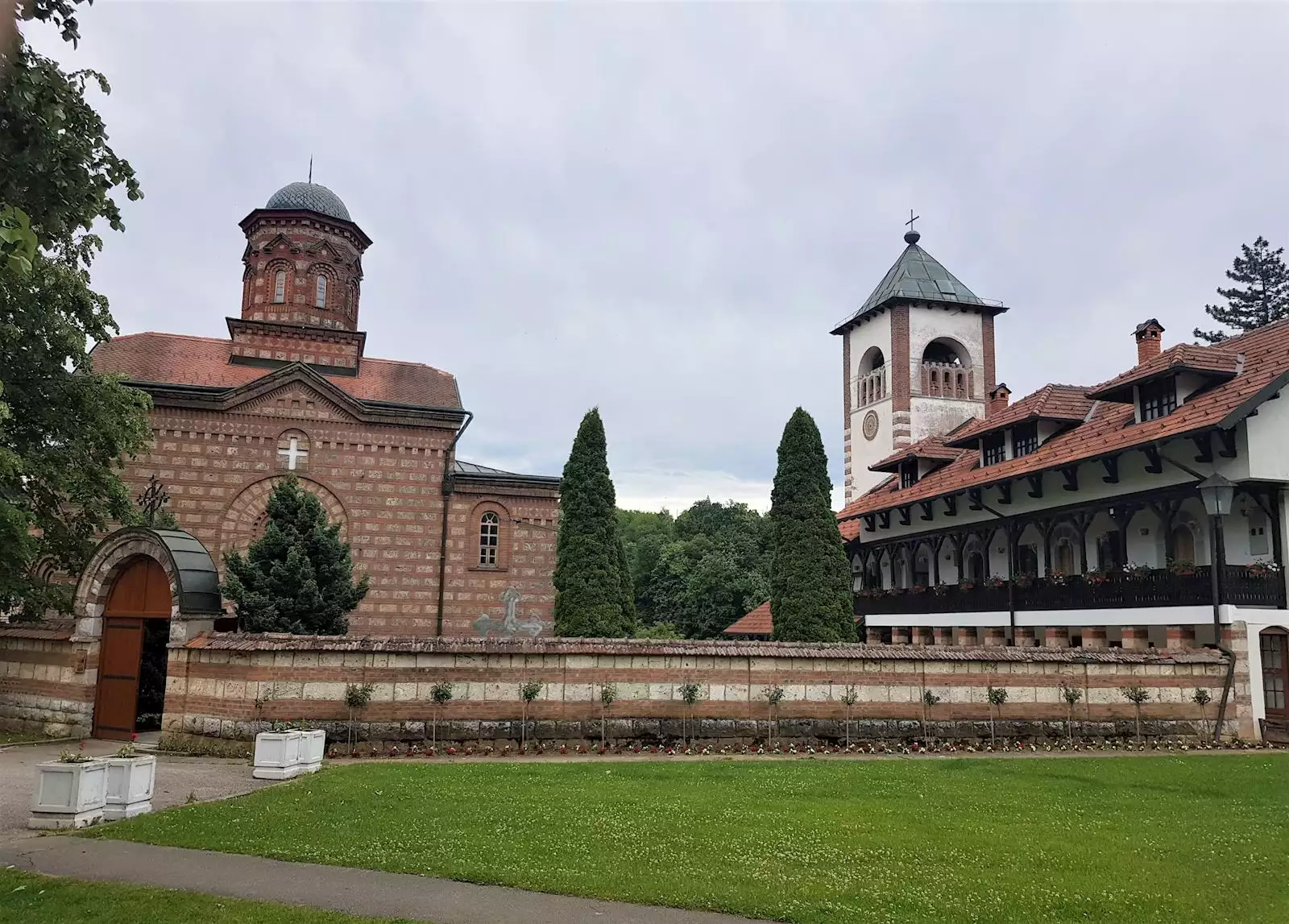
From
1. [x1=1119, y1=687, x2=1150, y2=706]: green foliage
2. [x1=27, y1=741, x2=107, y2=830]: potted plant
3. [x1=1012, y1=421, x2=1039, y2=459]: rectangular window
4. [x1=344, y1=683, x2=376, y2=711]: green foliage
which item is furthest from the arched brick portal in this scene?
[x1=1012, y1=421, x2=1039, y2=459]: rectangular window

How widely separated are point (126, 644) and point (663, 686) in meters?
9.09

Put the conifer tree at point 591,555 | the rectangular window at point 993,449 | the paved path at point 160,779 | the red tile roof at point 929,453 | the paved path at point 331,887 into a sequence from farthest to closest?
the red tile roof at point 929,453 → the rectangular window at point 993,449 → the conifer tree at point 591,555 → the paved path at point 160,779 → the paved path at point 331,887

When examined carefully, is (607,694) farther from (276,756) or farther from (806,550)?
(806,550)

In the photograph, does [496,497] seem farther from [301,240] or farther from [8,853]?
[8,853]

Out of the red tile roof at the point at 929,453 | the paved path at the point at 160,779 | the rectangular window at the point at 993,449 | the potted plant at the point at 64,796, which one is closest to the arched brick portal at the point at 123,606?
the paved path at the point at 160,779

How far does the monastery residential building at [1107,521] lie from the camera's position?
17.7 meters

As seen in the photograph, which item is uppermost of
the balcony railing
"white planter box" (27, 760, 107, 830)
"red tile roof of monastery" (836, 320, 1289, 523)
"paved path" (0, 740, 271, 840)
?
"red tile roof of monastery" (836, 320, 1289, 523)

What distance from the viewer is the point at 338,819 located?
8852mm

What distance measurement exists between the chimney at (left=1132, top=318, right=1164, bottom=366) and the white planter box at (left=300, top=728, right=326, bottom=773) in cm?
2345

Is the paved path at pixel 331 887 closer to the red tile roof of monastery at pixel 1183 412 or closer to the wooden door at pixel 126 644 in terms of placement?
the wooden door at pixel 126 644

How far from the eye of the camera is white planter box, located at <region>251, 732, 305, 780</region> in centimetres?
Result: 1138

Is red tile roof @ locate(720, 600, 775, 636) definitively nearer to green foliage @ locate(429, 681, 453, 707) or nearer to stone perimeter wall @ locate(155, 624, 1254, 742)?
stone perimeter wall @ locate(155, 624, 1254, 742)

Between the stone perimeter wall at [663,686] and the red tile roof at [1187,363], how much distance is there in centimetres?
631

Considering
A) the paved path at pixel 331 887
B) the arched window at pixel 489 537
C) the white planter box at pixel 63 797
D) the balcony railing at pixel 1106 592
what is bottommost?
the paved path at pixel 331 887
